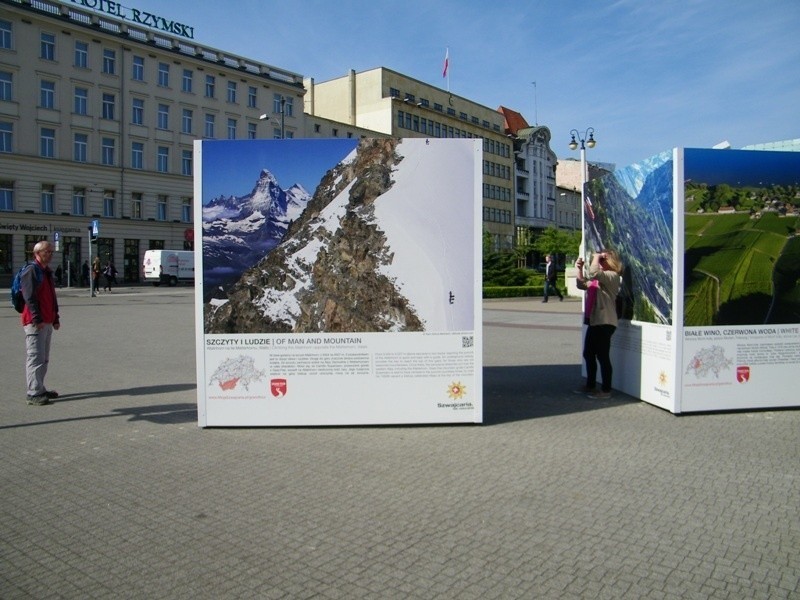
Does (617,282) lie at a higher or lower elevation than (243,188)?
lower

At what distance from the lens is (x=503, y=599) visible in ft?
11.1

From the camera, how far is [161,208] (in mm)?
60062

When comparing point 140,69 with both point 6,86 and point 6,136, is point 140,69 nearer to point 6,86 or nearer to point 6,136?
point 6,86

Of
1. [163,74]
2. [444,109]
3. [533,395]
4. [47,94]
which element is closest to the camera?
[533,395]

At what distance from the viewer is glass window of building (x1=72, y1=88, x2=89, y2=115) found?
53219mm

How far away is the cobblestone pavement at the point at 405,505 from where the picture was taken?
11.9 feet

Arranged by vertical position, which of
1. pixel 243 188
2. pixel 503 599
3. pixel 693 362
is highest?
pixel 243 188

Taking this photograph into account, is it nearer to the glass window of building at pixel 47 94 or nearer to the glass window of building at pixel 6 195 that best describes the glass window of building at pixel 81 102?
the glass window of building at pixel 47 94

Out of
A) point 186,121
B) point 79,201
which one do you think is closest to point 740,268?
point 79,201

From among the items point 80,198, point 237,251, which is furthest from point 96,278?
point 237,251

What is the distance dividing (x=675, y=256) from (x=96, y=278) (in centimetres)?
3522

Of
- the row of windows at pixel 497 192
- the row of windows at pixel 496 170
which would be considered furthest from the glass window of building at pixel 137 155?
the row of windows at pixel 496 170

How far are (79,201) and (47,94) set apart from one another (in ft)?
26.4

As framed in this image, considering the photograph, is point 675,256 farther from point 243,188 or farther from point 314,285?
point 243,188
